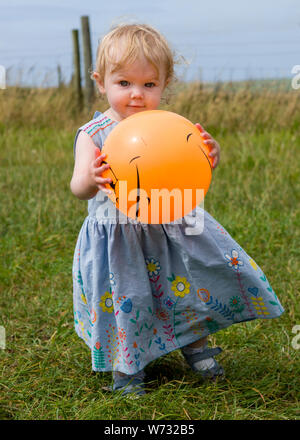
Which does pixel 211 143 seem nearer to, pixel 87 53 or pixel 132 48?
pixel 132 48

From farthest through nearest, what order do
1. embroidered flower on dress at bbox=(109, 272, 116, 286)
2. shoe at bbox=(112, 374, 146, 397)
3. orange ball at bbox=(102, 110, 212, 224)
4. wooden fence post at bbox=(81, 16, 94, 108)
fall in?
wooden fence post at bbox=(81, 16, 94, 108) → shoe at bbox=(112, 374, 146, 397) → embroidered flower on dress at bbox=(109, 272, 116, 286) → orange ball at bbox=(102, 110, 212, 224)

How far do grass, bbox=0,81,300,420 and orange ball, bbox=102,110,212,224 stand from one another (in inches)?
29.0

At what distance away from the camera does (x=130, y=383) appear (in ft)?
7.38

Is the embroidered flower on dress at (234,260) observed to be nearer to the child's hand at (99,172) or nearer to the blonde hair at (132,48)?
the child's hand at (99,172)

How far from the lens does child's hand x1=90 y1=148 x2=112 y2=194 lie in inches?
72.4

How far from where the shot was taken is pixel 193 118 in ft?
23.2

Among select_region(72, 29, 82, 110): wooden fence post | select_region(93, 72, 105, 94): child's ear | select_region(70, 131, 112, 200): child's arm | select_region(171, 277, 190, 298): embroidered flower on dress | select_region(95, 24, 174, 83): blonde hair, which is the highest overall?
select_region(95, 24, 174, 83): blonde hair

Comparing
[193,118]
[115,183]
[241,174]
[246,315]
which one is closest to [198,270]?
[246,315]

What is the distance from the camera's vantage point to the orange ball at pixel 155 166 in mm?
1758

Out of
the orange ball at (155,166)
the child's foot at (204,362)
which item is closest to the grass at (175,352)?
the child's foot at (204,362)

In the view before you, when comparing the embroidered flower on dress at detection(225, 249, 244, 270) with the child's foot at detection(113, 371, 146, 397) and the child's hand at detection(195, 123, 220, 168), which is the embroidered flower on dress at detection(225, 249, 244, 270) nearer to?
the child's hand at detection(195, 123, 220, 168)

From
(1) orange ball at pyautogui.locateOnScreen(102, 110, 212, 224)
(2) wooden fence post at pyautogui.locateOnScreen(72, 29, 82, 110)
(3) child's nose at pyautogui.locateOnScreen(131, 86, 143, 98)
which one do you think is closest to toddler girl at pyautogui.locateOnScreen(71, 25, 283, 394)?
(3) child's nose at pyautogui.locateOnScreen(131, 86, 143, 98)

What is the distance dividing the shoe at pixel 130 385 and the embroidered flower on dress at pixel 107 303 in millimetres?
276

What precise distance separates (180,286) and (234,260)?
8.7 inches
